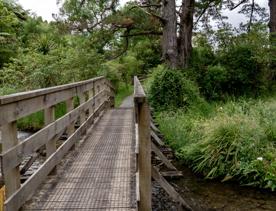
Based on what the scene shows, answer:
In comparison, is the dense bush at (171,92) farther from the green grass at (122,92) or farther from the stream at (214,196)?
the green grass at (122,92)

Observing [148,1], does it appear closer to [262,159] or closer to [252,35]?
[252,35]

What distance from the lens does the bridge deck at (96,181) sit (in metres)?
3.97

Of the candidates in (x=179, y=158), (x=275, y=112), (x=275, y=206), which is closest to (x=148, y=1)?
(x=275, y=112)

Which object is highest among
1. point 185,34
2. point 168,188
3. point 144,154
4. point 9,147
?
point 185,34

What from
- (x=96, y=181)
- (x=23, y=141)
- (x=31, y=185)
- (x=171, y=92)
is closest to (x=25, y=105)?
(x=23, y=141)

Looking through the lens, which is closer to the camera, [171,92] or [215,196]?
[215,196]

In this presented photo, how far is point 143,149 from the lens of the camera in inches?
A: 139

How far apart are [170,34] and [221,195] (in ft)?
34.2

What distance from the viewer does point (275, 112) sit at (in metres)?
9.67

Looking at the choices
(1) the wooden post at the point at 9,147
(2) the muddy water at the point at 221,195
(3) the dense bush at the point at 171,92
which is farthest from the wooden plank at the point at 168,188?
(3) the dense bush at the point at 171,92

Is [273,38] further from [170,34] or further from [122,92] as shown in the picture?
[122,92]

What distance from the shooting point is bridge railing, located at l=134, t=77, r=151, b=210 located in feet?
11.2

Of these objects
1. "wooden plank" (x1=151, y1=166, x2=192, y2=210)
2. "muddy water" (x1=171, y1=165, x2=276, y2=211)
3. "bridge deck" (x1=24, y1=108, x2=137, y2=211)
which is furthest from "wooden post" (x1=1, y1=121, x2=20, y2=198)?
"muddy water" (x1=171, y1=165, x2=276, y2=211)

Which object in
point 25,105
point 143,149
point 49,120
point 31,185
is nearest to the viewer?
point 143,149
